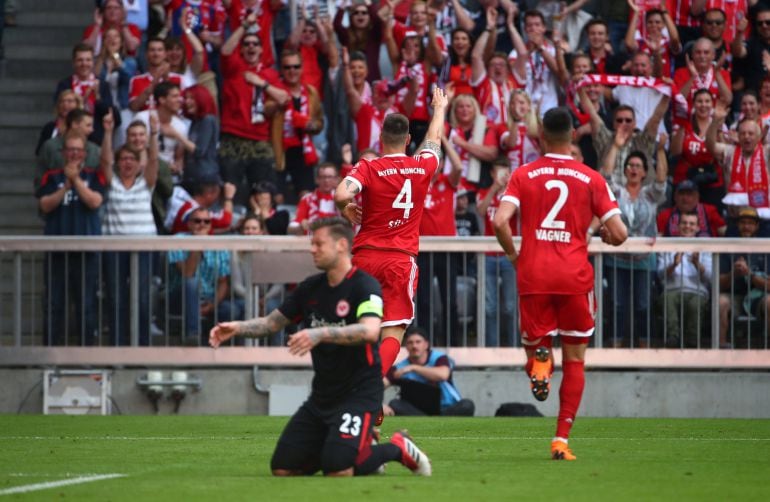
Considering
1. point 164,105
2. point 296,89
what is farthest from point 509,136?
point 164,105

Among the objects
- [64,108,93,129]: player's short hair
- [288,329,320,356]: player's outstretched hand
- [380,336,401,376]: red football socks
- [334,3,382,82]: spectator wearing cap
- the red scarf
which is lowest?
[380,336,401,376]: red football socks

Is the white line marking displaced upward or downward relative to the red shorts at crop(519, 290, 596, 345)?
downward

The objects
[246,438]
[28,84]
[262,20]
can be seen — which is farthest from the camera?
[28,84]

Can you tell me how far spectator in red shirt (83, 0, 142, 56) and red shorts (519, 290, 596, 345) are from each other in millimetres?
10225

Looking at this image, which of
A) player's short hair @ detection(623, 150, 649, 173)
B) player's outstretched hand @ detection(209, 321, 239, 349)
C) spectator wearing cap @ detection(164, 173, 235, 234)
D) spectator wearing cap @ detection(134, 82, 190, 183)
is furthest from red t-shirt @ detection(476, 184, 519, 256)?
player's outstretched hand @ detection(209, 321, 239, 349)

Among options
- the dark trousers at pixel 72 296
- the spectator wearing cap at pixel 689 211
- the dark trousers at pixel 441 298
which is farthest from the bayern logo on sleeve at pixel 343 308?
the spectator wearing cap at pixel 689 211

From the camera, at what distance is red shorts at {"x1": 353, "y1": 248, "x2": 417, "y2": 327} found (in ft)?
40.1

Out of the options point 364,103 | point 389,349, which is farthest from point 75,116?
point 389,349

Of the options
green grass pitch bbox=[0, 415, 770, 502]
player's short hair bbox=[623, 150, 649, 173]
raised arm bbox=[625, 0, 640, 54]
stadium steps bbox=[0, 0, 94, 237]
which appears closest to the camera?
green grass pitch bbox=[0, 415, 770, 502]

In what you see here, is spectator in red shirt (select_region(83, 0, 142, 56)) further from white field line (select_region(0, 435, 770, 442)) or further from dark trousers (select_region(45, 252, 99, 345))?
white field line (select_region(0, 435, 770, 442))

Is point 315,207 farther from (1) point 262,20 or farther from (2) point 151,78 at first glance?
(1) point 262,20

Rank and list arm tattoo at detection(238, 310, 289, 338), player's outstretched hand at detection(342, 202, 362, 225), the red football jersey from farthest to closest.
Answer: the red football jersey, player's outstretched hand at detection(342, 202, 362, 225), arm tattoo at detection(238, 310, 289, 338)

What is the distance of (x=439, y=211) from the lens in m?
18.1

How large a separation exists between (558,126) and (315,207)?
7.68m
